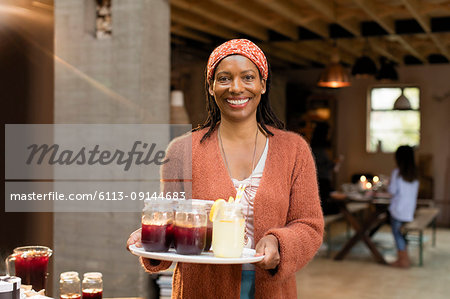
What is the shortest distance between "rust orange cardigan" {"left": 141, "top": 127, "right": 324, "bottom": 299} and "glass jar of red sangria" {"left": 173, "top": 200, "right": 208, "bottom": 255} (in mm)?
100

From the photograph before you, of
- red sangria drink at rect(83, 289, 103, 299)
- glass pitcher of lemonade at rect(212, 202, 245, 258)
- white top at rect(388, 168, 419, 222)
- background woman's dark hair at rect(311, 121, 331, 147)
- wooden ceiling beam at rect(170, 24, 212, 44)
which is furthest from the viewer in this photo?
wooden ceiling beam at rect(170, 24, 212, 44)

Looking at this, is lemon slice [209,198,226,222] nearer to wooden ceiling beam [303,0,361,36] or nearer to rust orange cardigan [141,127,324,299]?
rust orange cardigan [141,127,324,299]

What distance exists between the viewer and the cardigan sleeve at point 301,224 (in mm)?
1565

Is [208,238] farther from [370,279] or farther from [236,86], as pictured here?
[370,279]

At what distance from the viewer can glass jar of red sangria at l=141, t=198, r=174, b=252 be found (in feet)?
5.11

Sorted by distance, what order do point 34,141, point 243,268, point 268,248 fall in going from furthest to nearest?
point 34,141 < point 243,268 < point 268,248

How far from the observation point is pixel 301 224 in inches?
65.2

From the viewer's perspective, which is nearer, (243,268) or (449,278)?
(243,268)

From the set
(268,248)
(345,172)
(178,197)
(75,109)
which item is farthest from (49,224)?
(345,172)

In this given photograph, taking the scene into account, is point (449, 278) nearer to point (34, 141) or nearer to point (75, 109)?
point (75, 109)

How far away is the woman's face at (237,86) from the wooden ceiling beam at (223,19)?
429 cm

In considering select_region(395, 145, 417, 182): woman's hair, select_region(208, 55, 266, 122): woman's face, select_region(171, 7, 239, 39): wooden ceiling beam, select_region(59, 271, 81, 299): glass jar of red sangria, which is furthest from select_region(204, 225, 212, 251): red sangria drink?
select_region(395, 145, 417, 182): woman's hair

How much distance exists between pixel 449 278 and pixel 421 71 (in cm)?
563

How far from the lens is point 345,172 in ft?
37.2
